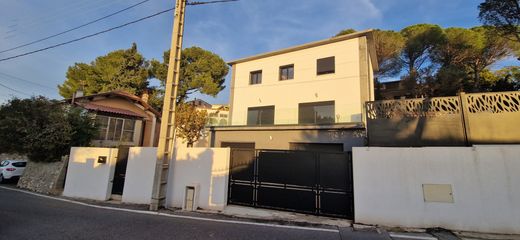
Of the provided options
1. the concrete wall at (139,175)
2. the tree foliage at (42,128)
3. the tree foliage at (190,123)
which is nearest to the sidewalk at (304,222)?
the concrete wall at (139,175)

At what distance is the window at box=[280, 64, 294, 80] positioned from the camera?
17562 millimetres

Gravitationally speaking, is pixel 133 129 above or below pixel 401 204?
above

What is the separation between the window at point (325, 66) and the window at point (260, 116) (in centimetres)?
420

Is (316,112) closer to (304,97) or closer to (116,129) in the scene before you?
(304,97)

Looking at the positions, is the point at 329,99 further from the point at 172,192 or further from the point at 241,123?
the point at 172,192

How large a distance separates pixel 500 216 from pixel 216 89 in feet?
75.6

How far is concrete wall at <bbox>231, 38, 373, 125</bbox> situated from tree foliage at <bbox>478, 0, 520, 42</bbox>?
9.69 m

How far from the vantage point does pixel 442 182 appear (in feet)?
18.5

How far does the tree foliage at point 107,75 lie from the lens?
24.2 metres

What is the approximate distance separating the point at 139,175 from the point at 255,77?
12617 mm

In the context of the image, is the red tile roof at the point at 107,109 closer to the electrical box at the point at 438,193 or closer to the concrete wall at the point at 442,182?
the concrete wall at the point at 442,182

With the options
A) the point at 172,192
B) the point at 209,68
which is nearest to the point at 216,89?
the point at 209,68

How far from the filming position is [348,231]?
5.41m

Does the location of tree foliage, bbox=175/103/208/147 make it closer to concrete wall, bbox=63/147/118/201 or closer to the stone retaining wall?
the stone retaining wall
